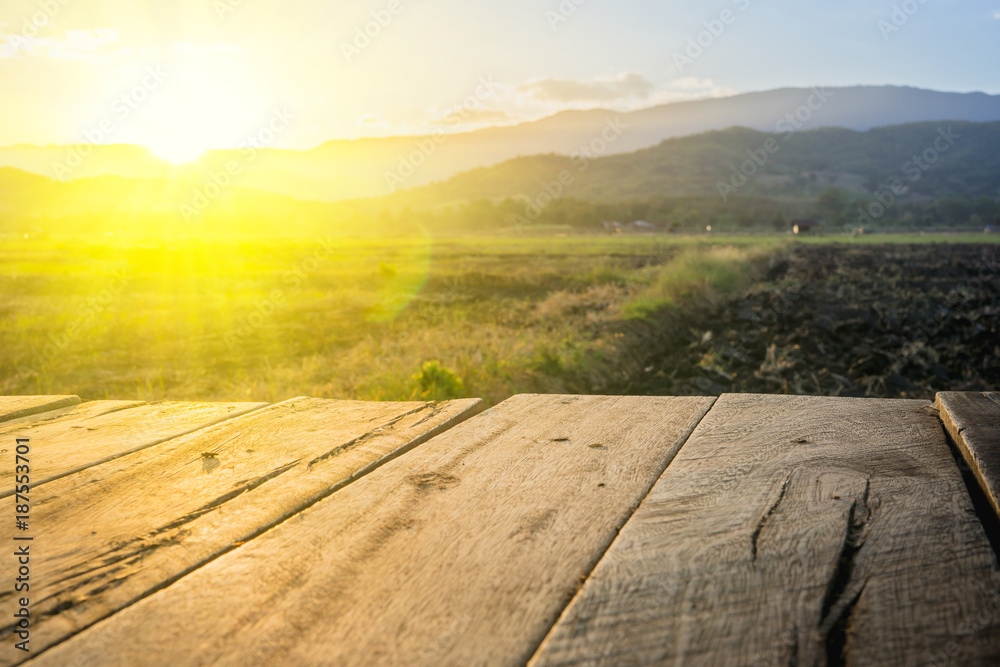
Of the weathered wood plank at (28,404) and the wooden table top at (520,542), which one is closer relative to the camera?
the wooden table top at (520,542)

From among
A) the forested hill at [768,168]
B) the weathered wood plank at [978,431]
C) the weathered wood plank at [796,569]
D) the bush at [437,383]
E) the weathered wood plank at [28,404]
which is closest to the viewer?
the weathered wood plank at [796,569]

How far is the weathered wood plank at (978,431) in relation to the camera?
2.98 feet

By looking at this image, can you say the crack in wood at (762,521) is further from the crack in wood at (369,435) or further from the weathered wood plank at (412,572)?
the crack in wood at (369,435)

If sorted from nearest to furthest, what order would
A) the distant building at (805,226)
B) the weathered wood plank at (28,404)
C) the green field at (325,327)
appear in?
the weathered wood plank at (28,404) < the green field at (325,327) < the distant building at (805,226)

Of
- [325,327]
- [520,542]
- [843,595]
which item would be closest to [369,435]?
[520,542]

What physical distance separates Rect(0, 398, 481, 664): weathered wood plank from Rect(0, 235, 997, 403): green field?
500cm

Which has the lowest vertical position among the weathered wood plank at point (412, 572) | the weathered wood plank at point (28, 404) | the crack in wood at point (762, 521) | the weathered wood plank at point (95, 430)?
the crack in wood at point (762, 521)

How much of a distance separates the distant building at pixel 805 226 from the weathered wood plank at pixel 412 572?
7212 cm

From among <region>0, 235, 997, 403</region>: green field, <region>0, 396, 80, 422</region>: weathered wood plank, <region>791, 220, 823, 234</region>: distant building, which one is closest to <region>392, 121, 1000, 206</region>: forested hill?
<region>791, 220, 823, 234</region>: distant building

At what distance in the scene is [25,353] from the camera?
35.8ft

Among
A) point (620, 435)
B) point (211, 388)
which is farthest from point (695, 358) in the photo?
point (620, 435)

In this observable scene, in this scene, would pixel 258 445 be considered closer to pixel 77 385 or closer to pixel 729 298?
pixel 77 385

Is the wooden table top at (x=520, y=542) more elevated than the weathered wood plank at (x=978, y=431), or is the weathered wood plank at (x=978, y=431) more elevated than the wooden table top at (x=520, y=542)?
the weathered wood plank at (x=978, y=431)

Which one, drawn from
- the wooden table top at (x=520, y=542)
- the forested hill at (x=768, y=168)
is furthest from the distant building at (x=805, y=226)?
the wooden table top at (x=520, y=542)
